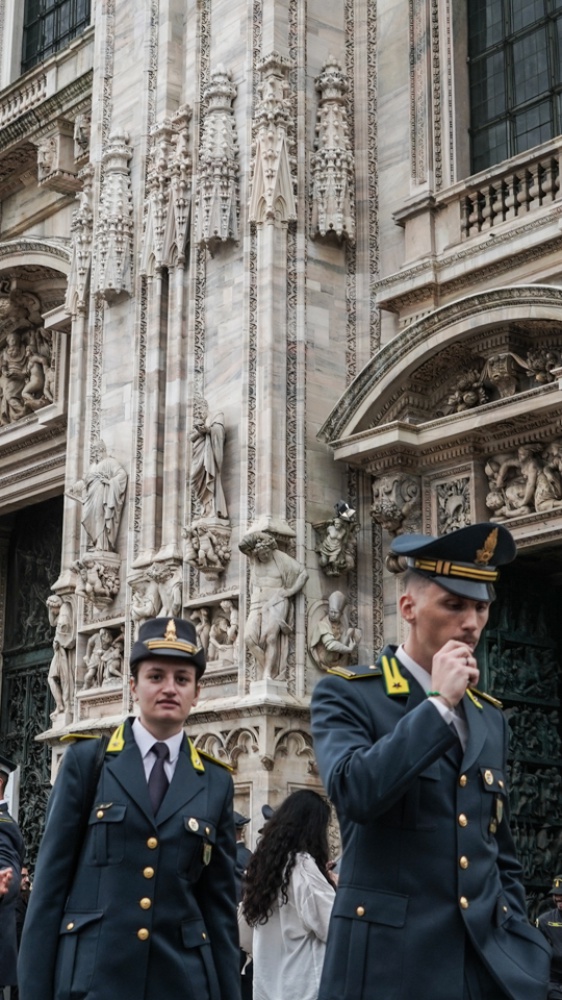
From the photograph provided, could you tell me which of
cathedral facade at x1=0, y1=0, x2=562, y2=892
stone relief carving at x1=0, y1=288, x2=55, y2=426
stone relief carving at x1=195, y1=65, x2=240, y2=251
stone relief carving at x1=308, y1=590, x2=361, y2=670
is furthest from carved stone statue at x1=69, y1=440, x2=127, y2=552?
stone relief carving at x1=0, y1=288, x2=55, y2=426

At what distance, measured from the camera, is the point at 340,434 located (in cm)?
1513

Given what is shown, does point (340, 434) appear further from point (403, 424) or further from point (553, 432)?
point (553, 432)

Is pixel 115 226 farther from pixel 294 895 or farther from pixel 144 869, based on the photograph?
pixel 144 869

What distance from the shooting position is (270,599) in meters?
14.5

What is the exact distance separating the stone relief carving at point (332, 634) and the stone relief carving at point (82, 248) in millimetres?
5418

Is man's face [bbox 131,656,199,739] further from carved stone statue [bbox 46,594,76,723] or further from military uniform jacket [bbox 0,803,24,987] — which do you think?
carved stone statue [bbox 46,594,76,723]

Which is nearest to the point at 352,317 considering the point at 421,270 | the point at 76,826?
the point at 421,270

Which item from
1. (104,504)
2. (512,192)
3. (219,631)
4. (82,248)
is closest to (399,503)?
(219,631)

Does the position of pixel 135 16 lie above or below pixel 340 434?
above

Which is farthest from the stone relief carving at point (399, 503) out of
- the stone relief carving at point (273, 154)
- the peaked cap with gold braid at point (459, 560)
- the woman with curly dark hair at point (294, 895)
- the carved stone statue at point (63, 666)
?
the peaked cap with gold braid at point (459, 560)

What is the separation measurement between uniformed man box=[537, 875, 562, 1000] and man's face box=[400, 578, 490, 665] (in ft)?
22.7

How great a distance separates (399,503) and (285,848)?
785 cm

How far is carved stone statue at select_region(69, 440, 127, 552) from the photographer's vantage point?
16.5m

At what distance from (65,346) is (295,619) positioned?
7.25 meters
